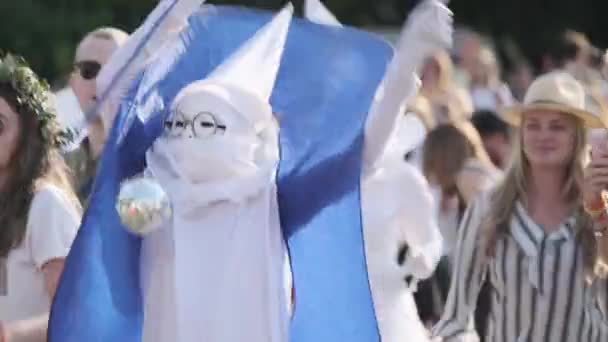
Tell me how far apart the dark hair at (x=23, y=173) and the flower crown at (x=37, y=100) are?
0.04 feet

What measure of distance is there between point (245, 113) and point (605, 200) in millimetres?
1343

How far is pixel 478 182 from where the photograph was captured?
31.0 ft

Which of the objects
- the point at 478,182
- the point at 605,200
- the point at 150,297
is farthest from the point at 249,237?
the point at 478,182

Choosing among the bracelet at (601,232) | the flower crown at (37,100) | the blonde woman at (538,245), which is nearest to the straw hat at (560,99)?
the blonde woman at (538,245)

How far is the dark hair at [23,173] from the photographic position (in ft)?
19.9

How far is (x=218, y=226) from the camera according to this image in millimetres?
5945

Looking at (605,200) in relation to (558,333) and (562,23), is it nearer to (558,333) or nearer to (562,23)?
(558,333)

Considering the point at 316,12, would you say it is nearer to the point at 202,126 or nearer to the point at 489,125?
the point at 202,126

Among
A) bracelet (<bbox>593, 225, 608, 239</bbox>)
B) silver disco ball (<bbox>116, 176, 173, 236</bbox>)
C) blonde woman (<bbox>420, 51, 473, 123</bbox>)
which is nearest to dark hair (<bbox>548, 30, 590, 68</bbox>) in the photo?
blonde woman (<bbox>420, 51, 473, 123</bbox>)

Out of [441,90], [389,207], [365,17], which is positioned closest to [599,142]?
[389,207]

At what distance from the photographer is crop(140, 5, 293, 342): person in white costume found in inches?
232

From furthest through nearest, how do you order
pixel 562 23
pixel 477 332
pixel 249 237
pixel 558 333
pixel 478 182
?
pixel 562 23 → pixel 478 182 → pixel 477 332 → pixel 558 333 → pixel 249 237

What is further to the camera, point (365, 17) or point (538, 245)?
point (365, 17)

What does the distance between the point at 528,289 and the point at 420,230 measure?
149 cm
